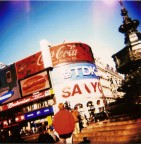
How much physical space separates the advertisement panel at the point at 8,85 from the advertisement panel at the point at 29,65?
1.07 m

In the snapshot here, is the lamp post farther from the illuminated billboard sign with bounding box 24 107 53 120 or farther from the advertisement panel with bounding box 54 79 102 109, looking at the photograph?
the illuminated billboard sign with bounding box 24 107 53 120

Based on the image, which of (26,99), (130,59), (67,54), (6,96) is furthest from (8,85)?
(130,59)

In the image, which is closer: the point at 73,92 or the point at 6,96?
the point at 73,92

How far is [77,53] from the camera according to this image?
27000 mm

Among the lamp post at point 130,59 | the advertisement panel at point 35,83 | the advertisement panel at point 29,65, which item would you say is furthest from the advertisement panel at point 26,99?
the lamp post at point 130,59

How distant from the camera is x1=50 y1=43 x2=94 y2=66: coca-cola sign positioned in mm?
26366

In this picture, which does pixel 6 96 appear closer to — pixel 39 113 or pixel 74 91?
pixel 39 113

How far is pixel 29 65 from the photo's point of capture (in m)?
28.2

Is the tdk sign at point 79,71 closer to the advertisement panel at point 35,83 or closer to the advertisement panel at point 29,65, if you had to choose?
the advertisement panel at point 35,83

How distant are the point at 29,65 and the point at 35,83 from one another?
259 centimetres

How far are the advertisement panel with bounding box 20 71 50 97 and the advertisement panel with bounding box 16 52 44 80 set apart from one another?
675 millimetres

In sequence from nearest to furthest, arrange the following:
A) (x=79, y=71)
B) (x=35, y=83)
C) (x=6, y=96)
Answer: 1. (x=79, y=71)
2. (x=35, y=83)
3. (x=6, y=96)

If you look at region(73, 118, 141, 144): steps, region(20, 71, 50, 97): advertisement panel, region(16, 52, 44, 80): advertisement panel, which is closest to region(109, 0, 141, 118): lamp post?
region(73, 118, 141, 144): steps

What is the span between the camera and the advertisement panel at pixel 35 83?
26.5m
